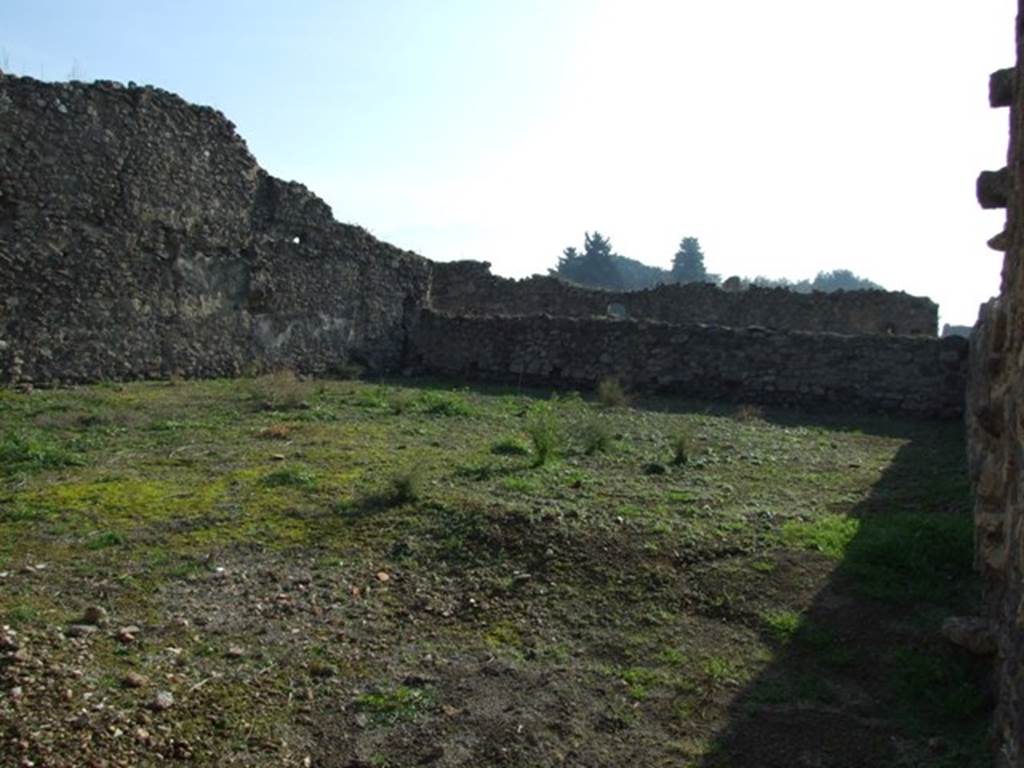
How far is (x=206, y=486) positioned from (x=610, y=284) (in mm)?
58236

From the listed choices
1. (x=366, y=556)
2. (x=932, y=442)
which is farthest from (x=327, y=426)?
(x=932, y=442)

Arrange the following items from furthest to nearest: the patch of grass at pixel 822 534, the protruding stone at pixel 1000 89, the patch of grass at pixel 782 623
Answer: the patch of grass at pixel 822 534, the protruding stone at pixel 1000 89, the patch of grass at pixel 782 623

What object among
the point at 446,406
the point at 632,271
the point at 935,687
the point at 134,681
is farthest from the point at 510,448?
the point at 632,271

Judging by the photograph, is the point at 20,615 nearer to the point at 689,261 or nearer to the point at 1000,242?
the point at 1000,242

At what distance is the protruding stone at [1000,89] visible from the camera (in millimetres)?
4939

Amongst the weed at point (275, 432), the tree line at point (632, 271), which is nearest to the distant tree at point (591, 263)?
the tree line at point (632, 271)

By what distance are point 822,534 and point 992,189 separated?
2.18 meters

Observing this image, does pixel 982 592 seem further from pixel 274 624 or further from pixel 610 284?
pixel 610 284

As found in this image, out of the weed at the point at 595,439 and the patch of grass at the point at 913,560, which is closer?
the patch of grass at the point at 913,560

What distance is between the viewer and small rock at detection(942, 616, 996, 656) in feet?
13.1

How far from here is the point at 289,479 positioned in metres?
7.01

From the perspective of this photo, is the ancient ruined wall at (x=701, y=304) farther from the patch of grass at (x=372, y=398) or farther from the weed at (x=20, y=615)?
the weed at (x=20, y=615)

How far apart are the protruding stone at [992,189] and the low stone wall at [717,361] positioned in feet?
26.8

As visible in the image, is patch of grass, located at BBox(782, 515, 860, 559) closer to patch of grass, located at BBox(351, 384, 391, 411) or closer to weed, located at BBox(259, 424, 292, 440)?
weed, located at BBox(259, 424, 292, 440)
